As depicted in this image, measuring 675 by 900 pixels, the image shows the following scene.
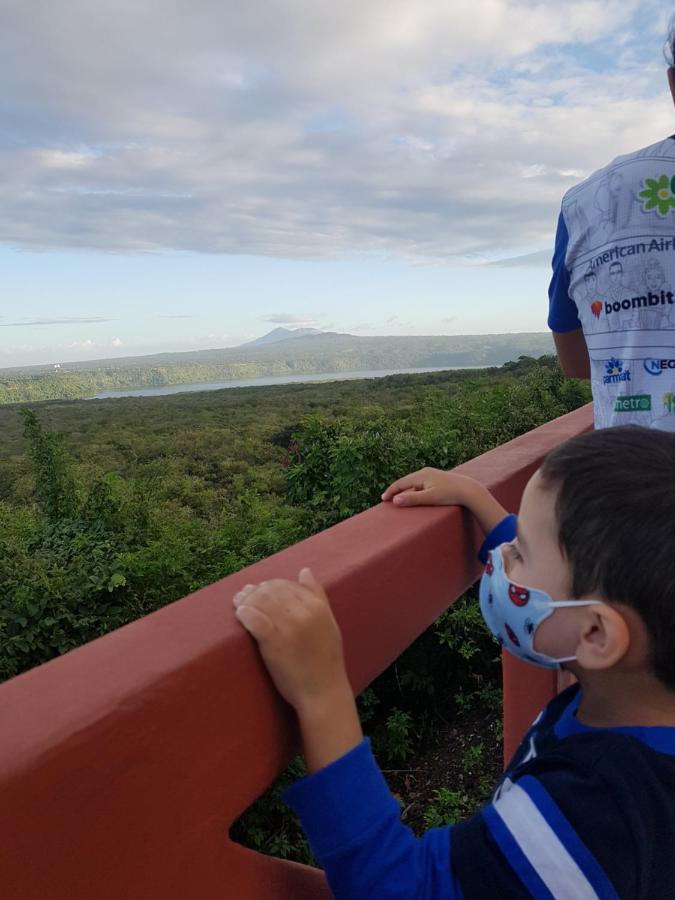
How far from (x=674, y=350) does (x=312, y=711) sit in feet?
3.49

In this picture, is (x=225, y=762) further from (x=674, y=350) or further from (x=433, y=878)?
(x=674, y=350)

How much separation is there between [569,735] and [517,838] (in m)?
0.26

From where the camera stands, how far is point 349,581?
98 cm

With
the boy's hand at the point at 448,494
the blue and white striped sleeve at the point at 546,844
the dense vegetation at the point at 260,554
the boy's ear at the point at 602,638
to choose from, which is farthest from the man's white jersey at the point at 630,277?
the dense vegetation at the point at 260,554

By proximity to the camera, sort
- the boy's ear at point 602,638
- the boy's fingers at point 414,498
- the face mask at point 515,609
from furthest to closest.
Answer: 1. the boy's fingers at point 414,498
2. the face mask at point 515,609
3. the boy's ear at point 602,638

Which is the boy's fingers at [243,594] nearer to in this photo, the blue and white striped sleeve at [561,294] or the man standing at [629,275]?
the man standing at [629,275]

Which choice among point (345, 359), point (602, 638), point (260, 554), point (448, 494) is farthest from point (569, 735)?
point (345, 359)

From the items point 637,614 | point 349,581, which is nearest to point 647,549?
point 637,614

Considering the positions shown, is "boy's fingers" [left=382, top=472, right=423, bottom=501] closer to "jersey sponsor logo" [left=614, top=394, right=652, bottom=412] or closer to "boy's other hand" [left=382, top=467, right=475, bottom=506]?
"boy's other hand" [left=382, top=467, right=475, bottom=506]

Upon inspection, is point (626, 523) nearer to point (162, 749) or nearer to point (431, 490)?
point (431, 490)

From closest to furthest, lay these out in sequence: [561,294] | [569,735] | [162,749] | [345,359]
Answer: [162,749] → [569,735] → [561,294] → [345,359]

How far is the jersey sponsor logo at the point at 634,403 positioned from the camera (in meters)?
1.50

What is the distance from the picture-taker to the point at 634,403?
1.52m

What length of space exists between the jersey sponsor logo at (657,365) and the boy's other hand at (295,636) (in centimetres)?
95
